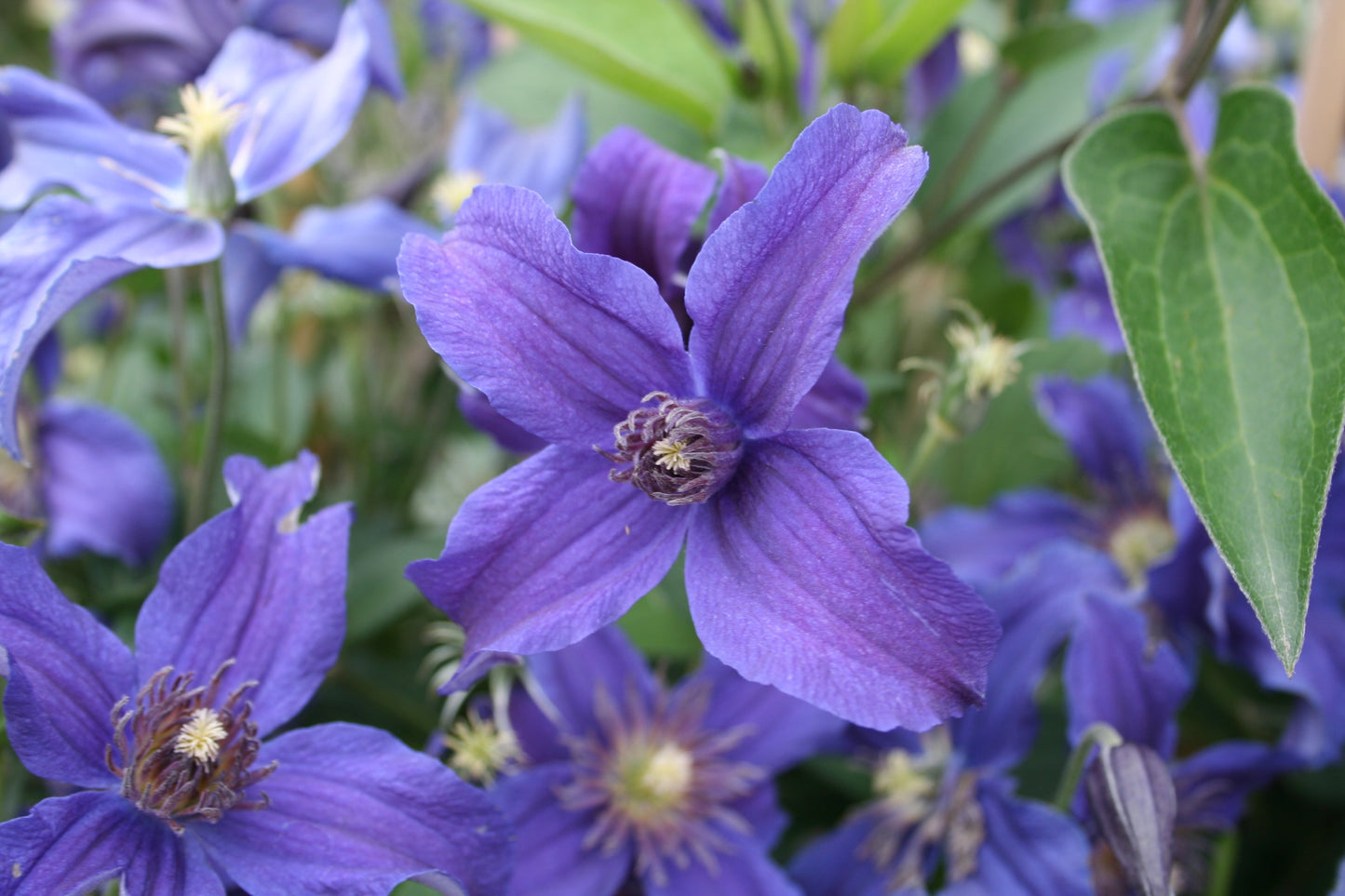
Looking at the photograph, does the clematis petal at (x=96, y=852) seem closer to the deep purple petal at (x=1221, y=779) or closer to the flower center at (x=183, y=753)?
the flower center at (x=183, y=753)

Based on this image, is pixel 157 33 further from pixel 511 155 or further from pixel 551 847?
pixel 551 847

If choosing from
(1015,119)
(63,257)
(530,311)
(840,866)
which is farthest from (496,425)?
(1015,119)

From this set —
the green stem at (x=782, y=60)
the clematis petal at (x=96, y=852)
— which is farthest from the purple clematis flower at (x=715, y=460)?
the green stem at (x=782, y=60)

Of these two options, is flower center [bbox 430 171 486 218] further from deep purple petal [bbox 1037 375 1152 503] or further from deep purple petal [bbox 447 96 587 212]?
deep purple petal [bbox 1037 375 1152 503]

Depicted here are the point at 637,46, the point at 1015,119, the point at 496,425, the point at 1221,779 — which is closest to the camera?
the point at 496,425

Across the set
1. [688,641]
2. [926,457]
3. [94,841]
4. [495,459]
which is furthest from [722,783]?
[495,459]
